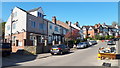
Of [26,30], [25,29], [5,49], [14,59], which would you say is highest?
[25,29]

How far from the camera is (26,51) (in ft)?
83.2

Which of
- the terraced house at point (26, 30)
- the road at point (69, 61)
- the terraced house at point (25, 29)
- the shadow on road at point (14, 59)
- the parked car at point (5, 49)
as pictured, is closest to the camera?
the road at point (69, 61)

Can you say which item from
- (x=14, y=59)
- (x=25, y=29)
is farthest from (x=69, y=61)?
(x=25, y=29)

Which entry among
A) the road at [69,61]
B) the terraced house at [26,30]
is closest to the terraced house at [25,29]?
the terraced house at [26,30]

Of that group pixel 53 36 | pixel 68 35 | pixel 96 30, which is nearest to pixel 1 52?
pixel 53 36

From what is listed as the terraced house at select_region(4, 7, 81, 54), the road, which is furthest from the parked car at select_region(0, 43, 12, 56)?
the road

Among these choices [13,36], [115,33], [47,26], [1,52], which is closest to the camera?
[1,52]

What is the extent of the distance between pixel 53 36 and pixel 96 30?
5344 centimetres

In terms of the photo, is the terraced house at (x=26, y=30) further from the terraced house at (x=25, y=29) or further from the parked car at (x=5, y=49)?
the parked car at (x=5, y=49)

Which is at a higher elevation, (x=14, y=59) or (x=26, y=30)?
(x=26, y=30)

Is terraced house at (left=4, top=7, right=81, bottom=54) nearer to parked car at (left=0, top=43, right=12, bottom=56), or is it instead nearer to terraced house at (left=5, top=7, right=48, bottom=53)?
terraced house at (left=5, top=7, right=48, bottom=53)

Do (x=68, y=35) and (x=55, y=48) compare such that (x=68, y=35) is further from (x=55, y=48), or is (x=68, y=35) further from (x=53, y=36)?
(x=55, y=48)

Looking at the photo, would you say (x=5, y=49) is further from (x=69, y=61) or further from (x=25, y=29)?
(x=25, y=29)

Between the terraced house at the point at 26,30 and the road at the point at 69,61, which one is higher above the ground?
the terraced house at the point at 26,30
